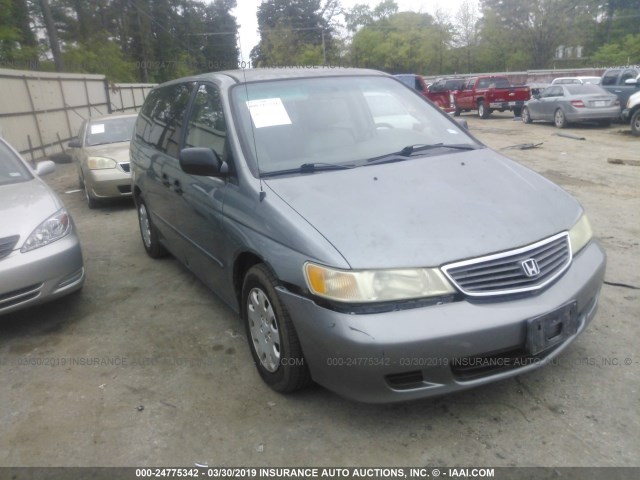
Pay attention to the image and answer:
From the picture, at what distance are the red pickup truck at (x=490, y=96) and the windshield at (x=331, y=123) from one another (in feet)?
60.0

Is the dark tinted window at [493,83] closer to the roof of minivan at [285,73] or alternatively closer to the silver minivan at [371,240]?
the roof of minivan at [285,73]

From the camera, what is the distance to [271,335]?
2930 millimetres

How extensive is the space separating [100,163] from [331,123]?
18.3 ft

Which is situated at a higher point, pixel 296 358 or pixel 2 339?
pixel 296 358

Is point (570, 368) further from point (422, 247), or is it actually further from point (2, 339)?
point (2, 339)

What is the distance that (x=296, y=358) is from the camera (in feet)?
8.97

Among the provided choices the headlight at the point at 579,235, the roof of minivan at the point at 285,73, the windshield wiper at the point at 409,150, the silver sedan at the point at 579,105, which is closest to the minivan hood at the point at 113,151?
the roof of minivan at the point at 285,73

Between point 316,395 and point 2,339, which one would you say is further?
point 2,339

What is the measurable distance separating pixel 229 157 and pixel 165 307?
163 centimetres

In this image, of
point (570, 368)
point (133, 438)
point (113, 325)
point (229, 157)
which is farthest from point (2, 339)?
point (570, 368)

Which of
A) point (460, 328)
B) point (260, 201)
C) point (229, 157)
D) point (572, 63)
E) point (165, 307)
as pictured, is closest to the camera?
point (460, 328)

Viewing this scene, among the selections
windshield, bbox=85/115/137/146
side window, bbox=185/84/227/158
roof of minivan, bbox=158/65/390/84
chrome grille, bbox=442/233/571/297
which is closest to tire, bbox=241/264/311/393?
chrome grille, bbox=442/233/571/297

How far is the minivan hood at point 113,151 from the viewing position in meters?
8.14

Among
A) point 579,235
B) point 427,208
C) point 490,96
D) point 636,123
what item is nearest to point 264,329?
point 427,208
